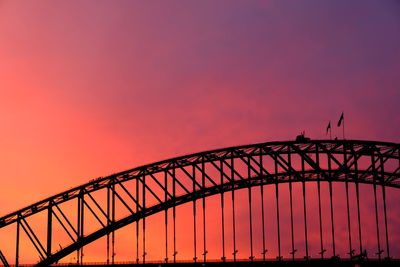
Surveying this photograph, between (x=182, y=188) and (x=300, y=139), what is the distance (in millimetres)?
15535

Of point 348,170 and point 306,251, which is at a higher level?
point 348,170

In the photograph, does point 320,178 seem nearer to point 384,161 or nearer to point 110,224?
point 384,161

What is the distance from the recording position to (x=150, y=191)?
108125 mm

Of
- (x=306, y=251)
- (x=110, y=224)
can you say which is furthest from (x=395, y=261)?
(x=110, y=224)

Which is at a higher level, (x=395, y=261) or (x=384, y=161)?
(x=384, y=161)

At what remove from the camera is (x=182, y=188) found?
4304 inches

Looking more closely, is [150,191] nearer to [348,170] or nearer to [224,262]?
[224,262]

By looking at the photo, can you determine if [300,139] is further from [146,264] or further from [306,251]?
[146,264]

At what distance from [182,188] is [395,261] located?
27485 millimetres

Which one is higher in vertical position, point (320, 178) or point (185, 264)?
point (320, 178)

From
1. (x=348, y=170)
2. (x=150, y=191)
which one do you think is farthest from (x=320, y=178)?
(x=150, y=191)

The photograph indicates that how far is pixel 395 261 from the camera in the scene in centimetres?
11056

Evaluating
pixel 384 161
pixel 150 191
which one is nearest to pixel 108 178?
pixel 150 191

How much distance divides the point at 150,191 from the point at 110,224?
20.1 feet
